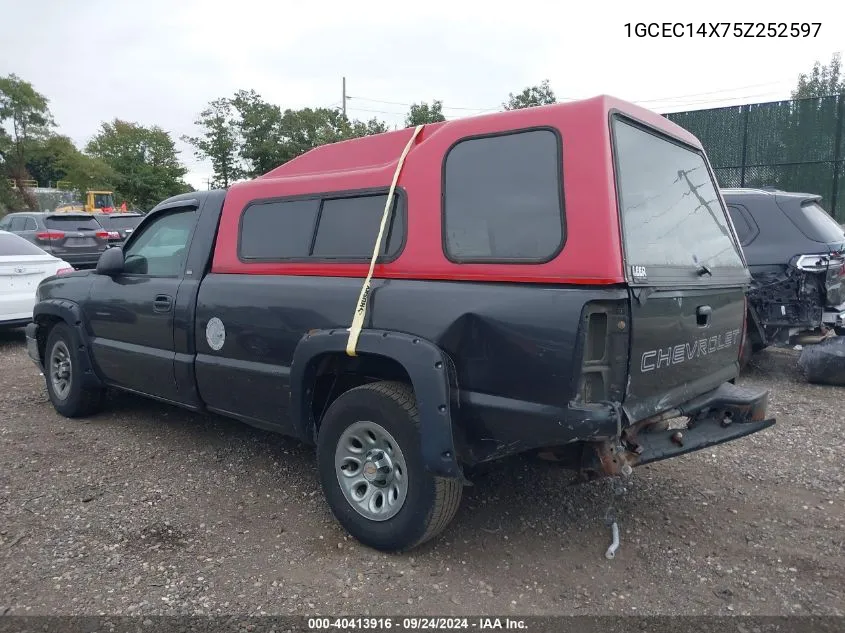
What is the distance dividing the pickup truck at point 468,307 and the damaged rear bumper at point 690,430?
1 cm

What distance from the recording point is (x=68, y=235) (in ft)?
47.1

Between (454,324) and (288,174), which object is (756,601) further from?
(288,174)

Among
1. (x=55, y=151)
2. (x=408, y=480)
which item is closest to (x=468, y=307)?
(x=408, y=480)

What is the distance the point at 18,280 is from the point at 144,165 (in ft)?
92.0

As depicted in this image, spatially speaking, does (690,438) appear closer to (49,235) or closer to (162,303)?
(162,303)

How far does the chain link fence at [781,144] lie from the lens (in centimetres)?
1281

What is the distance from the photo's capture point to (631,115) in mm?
3068

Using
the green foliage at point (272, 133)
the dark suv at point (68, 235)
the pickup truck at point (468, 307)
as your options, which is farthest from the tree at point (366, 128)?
the pickup truck at point (468, 307)

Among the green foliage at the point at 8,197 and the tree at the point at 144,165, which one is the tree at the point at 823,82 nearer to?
the tree at the point at 144,165

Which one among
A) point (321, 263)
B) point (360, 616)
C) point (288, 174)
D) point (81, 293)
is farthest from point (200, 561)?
point (81, 293)

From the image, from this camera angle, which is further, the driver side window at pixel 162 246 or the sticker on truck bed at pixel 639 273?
the driver side window at pixel 162 246

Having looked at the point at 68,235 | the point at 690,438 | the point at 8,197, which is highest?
the point at 8,197

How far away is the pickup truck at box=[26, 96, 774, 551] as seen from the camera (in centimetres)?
271

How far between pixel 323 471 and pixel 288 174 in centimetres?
192
